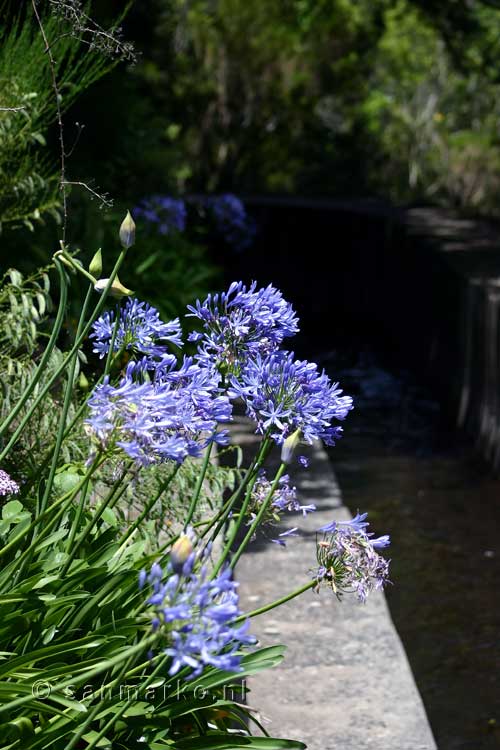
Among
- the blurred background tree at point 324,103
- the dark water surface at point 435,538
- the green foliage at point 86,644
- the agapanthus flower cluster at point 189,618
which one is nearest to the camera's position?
the agapanthus flower cluster at point 189,618

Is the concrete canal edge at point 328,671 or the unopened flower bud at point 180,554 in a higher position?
the unopened flower bud at point 180,554

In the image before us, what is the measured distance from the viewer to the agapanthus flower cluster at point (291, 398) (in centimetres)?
195

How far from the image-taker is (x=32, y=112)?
159 inches

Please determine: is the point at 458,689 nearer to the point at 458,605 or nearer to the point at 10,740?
the point at 458,605

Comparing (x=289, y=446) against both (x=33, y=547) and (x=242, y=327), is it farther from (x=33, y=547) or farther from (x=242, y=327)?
(x=33, y=547)

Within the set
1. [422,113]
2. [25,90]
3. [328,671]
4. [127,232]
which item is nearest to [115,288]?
[127,232]

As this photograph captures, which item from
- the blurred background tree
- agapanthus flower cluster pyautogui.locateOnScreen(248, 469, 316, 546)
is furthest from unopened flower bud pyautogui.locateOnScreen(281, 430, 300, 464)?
the blurred background tree

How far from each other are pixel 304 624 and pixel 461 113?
17.2 meters

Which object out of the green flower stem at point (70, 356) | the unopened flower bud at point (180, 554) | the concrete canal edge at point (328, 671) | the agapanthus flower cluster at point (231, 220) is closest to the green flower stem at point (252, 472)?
the green flower stem at point (70, 356)

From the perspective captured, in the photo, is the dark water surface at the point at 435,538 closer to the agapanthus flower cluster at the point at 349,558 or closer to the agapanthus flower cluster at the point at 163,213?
the agapanthus flower cluster at the point at 163,213

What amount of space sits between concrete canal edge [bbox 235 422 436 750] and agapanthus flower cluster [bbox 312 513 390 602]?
0.77m

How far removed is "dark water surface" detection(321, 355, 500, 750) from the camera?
4344 mm

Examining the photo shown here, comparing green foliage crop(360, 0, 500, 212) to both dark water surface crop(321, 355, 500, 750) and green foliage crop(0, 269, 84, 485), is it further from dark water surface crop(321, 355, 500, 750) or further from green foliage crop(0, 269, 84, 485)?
green foliage crop(0, 269, 84, 485)

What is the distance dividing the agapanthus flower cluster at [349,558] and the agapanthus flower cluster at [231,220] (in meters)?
8.09
